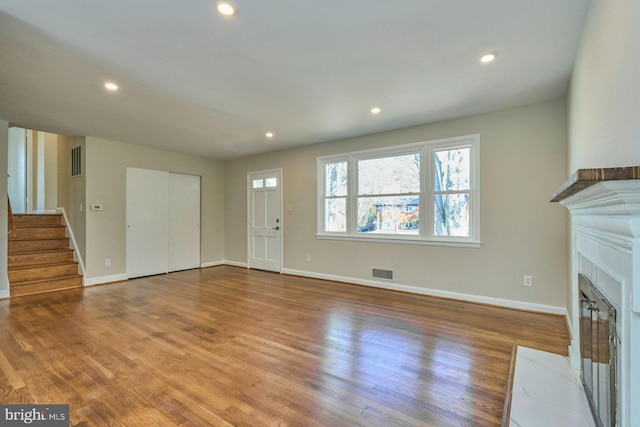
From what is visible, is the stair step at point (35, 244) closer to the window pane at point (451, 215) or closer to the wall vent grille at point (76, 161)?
the wall vent grille at point (76, 161)

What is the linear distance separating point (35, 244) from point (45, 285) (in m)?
0.86

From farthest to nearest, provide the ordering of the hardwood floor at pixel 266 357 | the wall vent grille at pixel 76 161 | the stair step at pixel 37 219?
the stair step at pixel 37 219, the wall vent grille at pixel 76 161, the hardwood floor at pixel 266 357

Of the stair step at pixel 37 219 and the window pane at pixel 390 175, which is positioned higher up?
the window pane at pixel 390 175

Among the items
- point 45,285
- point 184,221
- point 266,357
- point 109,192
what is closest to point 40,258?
point 45,285

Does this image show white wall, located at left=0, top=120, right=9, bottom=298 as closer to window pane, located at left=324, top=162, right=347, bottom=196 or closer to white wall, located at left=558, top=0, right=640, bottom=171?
window pane, located at left=324, top=162, right=347, bottom=196

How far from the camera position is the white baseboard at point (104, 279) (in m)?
4.90

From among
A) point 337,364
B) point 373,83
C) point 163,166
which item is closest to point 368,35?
point 373,83

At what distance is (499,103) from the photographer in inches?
135

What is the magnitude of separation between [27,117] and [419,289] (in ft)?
18.9

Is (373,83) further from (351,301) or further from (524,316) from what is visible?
(524,316)

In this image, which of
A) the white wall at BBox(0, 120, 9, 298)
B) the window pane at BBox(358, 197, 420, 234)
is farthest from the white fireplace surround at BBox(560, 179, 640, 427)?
the white wall at BBox(0, 120, 9, 298)

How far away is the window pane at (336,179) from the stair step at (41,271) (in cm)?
442

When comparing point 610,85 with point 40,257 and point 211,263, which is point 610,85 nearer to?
point 211,263

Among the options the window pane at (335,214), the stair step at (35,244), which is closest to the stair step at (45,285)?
the stair step at (35,244)
